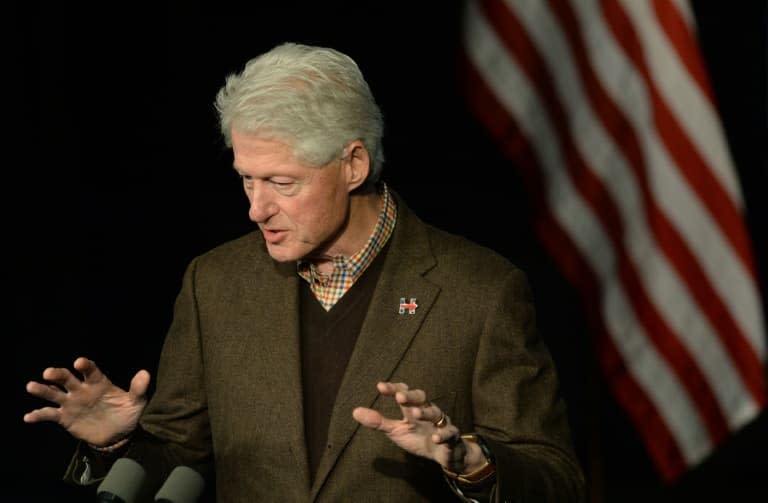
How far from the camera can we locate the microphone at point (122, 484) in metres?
1.99

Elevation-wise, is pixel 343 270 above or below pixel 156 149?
above

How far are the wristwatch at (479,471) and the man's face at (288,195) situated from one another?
0.48m

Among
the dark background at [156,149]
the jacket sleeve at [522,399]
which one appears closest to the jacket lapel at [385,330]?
the jacket sleeve at [522,399]

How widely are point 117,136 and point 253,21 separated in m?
0.59

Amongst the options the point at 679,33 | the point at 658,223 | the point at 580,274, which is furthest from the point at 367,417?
the point at 679,33

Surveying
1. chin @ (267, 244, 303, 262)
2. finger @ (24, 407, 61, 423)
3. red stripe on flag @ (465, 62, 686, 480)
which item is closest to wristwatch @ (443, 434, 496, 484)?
chin @ (267, 244, 303, 262)

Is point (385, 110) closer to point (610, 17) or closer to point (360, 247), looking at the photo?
point (610, 17)

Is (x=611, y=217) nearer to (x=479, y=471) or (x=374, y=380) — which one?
(x=374, y=380)

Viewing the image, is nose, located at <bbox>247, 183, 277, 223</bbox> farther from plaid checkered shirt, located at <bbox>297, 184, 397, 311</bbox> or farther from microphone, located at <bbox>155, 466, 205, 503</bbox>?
microphone, located at <bbox>155, 466, 205, 503</bbox>

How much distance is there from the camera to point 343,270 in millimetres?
2549

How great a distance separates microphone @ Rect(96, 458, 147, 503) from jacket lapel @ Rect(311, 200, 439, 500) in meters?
0.44

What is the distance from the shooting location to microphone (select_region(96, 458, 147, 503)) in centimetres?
199

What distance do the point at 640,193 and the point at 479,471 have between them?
5.64ft

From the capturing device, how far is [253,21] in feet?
14.7
